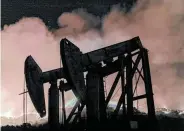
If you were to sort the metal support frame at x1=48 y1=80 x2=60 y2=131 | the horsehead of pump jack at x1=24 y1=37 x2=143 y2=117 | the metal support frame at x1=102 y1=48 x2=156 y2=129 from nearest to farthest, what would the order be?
the horsehead of pump jack at x1=24 y1=37 x2=143 y2=117, the metal support frame at x1=102 y1=48 x2=156 y2=129, the metal support frame at x1=48 y1=80 x2=60 y2=131

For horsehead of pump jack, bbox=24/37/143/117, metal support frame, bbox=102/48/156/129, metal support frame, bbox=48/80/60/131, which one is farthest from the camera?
metal support frame, bbox=48/80/60/131

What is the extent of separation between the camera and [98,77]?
1273 cm

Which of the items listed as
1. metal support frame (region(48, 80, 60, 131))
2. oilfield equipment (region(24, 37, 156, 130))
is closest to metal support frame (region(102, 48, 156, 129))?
oilfield equipment (region(24, 37, 156, 130))

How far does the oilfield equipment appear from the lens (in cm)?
1186

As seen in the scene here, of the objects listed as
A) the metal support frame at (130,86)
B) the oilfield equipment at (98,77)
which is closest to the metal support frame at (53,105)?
the oilfield equipment at (98,77)

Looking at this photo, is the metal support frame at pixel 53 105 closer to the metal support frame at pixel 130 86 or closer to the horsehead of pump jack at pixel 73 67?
the horsehead of pump jack at pixel 73 67

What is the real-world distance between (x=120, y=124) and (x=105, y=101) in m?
1.24

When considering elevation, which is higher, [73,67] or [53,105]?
[73,67]

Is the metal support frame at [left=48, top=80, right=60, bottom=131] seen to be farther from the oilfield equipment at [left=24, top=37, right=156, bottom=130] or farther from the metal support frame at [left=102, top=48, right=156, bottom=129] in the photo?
the metal support frame at [left=102, top=48, right=156, bottom=129]

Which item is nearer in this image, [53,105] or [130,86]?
[130,86]

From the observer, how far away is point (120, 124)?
12078 mm

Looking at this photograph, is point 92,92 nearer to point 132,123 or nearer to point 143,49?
point 132,123

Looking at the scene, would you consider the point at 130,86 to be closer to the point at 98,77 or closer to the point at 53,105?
the point at 98,77

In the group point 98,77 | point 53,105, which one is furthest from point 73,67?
point 53,105
